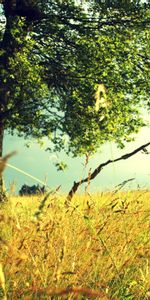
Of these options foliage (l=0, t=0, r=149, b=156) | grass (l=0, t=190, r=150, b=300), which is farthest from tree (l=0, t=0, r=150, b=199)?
grass (l=0, t=190, r=150, b=300)

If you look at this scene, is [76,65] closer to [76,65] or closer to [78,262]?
[76,65]

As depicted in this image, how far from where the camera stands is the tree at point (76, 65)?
17.6m

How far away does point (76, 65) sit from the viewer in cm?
1864

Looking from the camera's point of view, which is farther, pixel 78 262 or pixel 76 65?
pixel 76 65

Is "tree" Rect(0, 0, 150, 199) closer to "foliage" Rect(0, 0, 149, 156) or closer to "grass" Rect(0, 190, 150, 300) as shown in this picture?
"foliage" Rect(0, 0, 149, 156)

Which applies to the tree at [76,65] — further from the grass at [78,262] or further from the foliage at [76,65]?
the grass at [78,262]

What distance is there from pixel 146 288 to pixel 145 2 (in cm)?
1565

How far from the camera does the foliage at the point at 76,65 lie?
17.6 m

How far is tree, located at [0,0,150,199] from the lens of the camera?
57.7 ft

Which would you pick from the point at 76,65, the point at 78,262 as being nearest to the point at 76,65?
the point at 76,65

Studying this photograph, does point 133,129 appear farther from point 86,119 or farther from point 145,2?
point 145,2

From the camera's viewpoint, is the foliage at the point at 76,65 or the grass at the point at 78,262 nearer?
the grass at the point at 78,262

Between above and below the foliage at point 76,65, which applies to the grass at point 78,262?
below

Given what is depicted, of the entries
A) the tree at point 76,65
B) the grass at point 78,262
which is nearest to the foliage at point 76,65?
the tree at point 76,65
